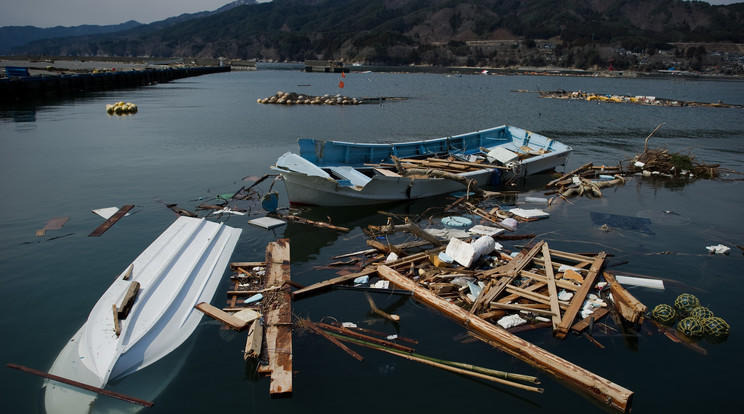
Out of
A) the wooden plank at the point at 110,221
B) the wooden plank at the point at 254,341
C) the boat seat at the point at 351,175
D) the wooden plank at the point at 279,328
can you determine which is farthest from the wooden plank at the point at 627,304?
the wooden plank at the point at 110,221

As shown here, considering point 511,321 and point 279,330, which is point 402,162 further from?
point 279,330

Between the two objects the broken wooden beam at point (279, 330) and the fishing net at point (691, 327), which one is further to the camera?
the fishing net at point (691, 327)

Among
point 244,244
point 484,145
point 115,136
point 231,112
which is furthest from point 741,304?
point 231,112

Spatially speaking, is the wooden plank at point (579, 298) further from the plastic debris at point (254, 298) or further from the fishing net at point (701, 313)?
the plastic debris at point (254, 298)

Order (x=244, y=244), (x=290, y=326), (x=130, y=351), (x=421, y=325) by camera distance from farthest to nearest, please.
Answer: (x=244, y=244)
(x=421, y=325)
(x=290, y=326)
(x=130, y=351)

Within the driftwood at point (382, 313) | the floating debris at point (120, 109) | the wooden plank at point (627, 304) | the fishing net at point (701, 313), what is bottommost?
the driftwood at point (382, 313)

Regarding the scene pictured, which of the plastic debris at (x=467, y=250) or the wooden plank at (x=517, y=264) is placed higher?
the plastic debris at (x=467, y=250)

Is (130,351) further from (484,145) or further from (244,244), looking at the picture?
(484,145)
